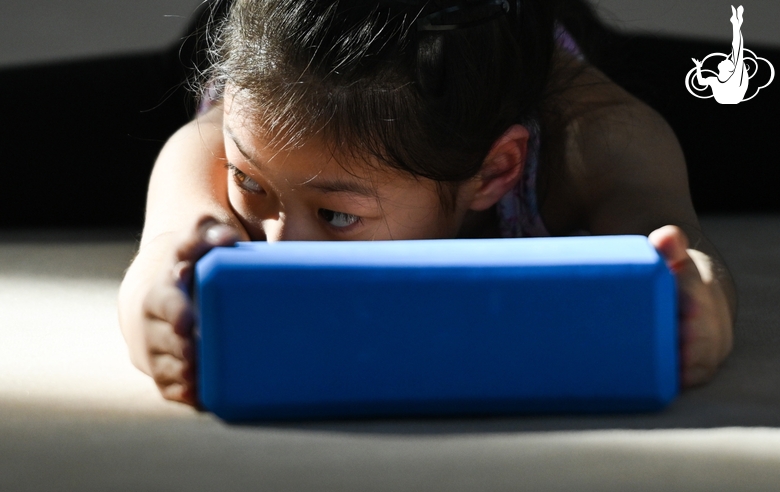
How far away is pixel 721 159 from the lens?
1.30 metres

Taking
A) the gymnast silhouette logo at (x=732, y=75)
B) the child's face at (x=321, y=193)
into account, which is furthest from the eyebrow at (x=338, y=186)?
the gymnast silhouette logo at (x=732, y=75)

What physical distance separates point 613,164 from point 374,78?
1.00 feet

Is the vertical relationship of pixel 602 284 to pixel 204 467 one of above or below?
above

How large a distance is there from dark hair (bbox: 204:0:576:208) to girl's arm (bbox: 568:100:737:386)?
0.17 m

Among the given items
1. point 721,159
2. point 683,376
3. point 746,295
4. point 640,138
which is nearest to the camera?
point 683,376

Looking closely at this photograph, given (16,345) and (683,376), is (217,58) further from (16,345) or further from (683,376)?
(683,376)

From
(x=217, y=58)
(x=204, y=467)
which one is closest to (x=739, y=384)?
(x=204, y=467)

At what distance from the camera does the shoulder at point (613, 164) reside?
34.7 inches

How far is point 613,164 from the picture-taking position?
946 millimetres

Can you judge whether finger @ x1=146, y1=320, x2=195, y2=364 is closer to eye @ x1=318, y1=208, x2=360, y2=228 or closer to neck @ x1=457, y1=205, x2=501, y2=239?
eye @ x1=318, y1=208, x2=360, y2=228

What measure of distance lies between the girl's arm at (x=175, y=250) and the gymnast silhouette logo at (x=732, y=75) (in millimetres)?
642

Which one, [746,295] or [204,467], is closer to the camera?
[204,467]

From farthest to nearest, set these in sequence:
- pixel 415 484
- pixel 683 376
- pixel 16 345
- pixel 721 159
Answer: pixel 721 159, pixel 16 345, pixel 683 376, pixel 415 484

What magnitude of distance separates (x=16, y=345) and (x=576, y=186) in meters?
0.53
